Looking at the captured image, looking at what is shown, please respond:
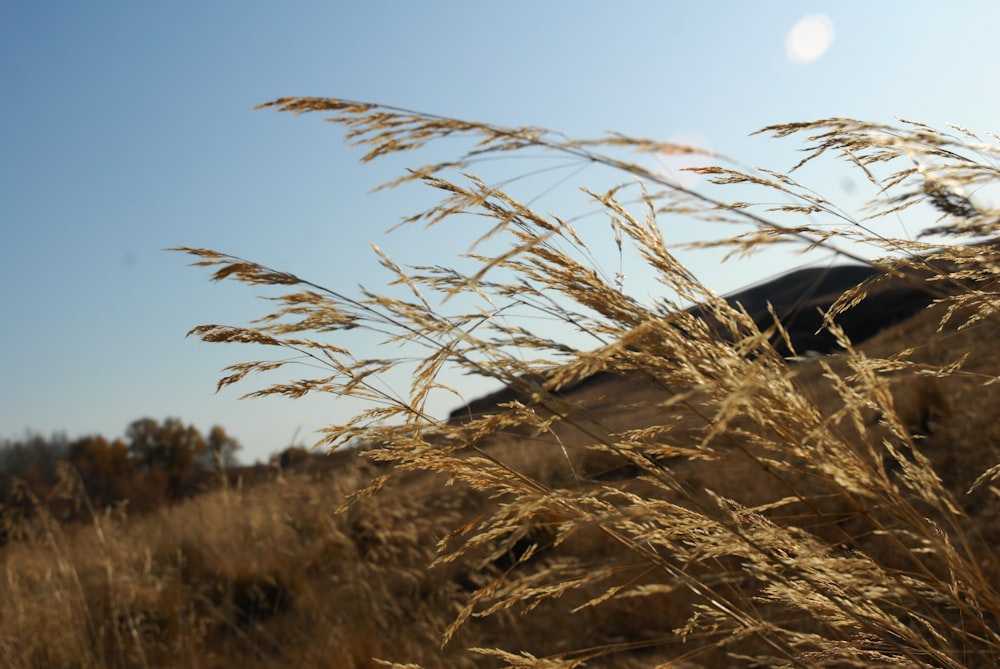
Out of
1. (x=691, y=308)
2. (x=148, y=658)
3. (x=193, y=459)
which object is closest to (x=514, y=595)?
(x=691, y=308)

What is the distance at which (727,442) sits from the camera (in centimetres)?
151

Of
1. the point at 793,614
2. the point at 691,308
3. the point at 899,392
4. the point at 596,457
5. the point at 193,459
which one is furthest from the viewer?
the point at 193,459

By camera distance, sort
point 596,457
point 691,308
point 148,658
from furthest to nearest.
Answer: point 596,457
point 148,658
point 691,308

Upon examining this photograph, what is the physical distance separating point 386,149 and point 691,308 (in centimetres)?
70

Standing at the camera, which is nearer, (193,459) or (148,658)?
(148,658)

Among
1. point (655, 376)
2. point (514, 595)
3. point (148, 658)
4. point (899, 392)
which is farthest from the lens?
point (899, 392)

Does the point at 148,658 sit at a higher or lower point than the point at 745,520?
lower

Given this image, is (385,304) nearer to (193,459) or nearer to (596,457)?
(596,457)

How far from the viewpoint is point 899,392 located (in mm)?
6387

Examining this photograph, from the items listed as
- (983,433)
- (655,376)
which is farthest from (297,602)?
(655,376)

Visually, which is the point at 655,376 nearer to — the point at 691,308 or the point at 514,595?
the point at 691,308

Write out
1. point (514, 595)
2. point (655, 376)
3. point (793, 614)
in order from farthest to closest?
point (793, 614) → point (655, 376) → point (514, 595)

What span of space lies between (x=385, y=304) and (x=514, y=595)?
56cm

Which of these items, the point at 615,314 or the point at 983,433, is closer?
the point at 615,314
